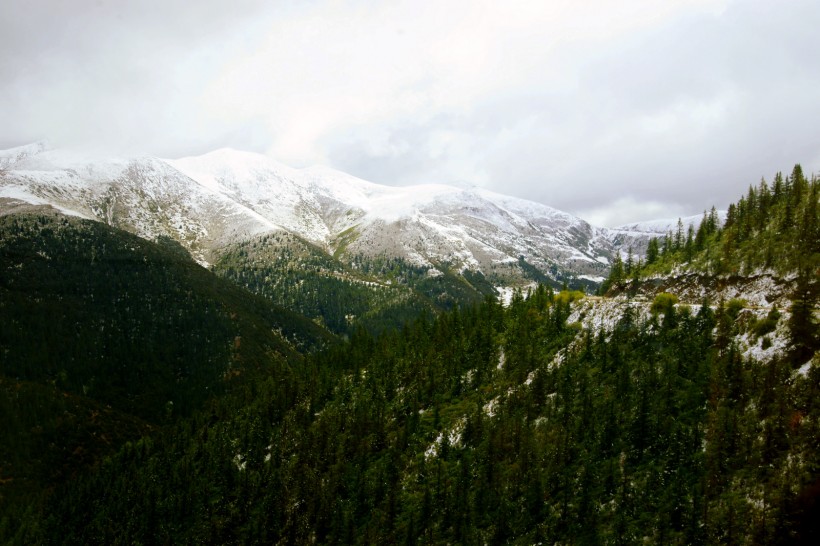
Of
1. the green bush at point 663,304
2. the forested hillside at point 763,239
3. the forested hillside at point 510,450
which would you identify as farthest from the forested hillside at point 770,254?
the green bush at point 663,304

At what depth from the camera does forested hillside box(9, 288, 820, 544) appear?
45469 mm

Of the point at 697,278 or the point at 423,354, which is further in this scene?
the point at 423,354

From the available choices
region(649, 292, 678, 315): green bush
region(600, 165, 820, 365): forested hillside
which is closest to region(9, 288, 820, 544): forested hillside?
region(649, 292, 678, 315): green bush

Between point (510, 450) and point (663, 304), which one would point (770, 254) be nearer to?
point (663, 304)

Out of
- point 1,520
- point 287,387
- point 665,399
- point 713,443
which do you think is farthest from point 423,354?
point 1,520

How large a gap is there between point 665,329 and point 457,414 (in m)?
40.2

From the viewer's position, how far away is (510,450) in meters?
71.0

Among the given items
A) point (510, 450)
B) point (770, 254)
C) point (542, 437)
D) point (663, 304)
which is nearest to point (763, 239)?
point (770, 254)

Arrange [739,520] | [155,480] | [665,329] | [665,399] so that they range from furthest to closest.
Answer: [155,480], [665,329], [665,399], [739,520]

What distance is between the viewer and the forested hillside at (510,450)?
4547 centimetres

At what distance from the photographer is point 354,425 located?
109188mm

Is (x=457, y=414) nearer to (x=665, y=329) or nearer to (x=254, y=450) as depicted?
(x=665, y=329)

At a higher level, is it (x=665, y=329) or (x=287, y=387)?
(x=665, y=329)

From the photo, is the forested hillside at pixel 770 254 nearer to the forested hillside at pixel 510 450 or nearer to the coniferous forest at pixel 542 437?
the coniferous forest at pixel 542 437
